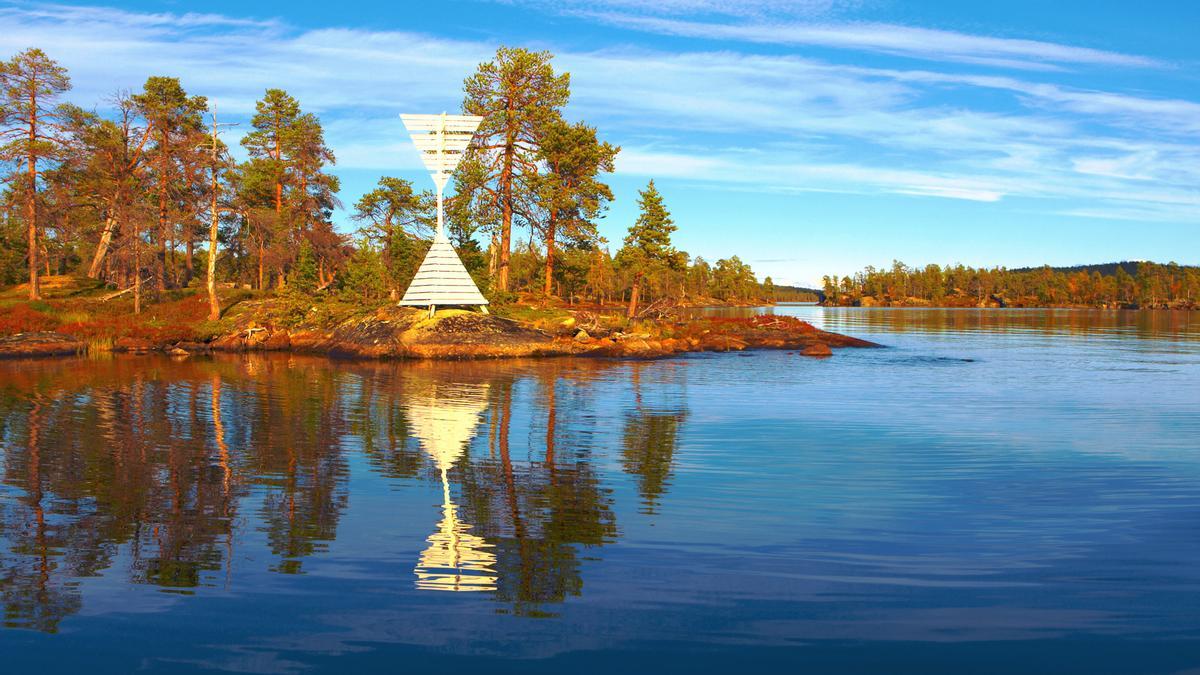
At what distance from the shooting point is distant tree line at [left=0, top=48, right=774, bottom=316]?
163 feet

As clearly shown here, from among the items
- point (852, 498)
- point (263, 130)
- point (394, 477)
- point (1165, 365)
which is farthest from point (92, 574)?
point (263, 130)

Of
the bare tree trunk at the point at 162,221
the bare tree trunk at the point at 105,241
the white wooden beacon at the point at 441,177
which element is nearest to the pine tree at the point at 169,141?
the bare tree trunk at the point at 162,221

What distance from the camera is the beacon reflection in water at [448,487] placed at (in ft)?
27.2

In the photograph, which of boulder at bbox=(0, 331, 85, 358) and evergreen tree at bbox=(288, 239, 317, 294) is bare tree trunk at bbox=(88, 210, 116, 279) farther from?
evergreen tree at bbox=(288, 239, 317, 294)

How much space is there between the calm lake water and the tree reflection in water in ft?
0.23

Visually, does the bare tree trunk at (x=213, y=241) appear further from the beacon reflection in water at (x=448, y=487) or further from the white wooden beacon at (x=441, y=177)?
the beacon reflection in water at (x=448, y=487)

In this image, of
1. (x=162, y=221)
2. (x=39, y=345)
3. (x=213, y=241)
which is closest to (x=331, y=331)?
(x=213, y=241)

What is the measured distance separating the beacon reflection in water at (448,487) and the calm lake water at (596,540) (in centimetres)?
8

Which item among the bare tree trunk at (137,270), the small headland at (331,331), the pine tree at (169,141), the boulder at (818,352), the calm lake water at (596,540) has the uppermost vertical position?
the pine tree at (169,141)

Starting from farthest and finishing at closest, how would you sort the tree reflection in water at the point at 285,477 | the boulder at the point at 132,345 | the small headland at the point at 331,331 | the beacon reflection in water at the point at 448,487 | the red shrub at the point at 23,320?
the boulder at the point at 132,345, the small headland at the point at 331,331, the red shrub at the point at 23,320, the tree reflection in water at the point at 285,477, the beacon reflection in water at the point at 448,487

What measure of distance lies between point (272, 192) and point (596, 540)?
5920 cm

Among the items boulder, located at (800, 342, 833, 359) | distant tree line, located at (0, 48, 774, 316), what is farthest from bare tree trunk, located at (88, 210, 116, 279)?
boulder, located at (800, 342, 833, 359)

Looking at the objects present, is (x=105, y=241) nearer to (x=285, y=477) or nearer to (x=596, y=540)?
(x=285, y=477)

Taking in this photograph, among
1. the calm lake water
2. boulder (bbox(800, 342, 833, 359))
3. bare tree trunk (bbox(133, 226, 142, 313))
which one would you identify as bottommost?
the calm lake water
